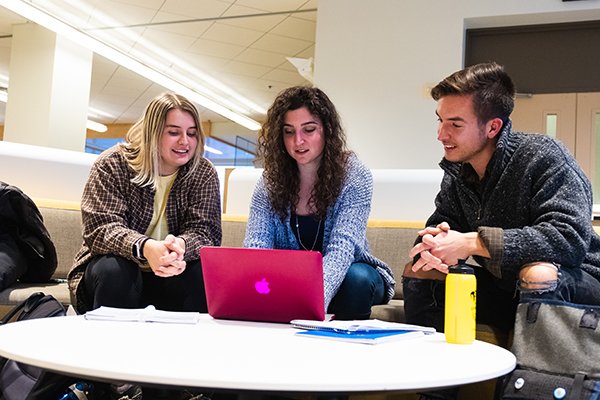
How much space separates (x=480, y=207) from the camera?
195cm

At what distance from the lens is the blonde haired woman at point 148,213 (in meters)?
2.07

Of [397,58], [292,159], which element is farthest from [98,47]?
[292,159]

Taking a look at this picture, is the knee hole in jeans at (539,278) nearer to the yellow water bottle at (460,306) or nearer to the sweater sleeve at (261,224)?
the yellow water bottle at (460,306)

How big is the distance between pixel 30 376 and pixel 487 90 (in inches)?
61.4

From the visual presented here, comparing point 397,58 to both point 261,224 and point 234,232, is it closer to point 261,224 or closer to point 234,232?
point 234,232

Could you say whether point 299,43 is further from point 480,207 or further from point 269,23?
point 480,207

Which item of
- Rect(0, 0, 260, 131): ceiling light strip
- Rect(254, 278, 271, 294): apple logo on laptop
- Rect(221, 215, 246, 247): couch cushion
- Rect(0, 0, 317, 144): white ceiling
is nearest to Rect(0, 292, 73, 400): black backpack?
Rect(254, 278, 271, 294): apple logo on laptop

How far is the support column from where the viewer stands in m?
6.86

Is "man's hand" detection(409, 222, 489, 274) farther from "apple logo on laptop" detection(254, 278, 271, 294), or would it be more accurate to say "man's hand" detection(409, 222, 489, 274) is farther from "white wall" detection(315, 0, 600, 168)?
"white wall" detection(315, 0, 600, 168)

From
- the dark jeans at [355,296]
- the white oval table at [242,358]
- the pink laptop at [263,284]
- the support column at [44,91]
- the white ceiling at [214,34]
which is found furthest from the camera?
the support column at [44,91]

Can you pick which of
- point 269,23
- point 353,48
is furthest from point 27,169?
point 269,23

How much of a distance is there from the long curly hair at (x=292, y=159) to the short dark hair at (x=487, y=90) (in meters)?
0.50

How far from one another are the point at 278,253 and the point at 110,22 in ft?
19.4

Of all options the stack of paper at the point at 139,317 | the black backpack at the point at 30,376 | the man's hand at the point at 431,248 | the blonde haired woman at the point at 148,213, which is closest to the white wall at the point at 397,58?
the blonde haired woman at the point at 148,213
